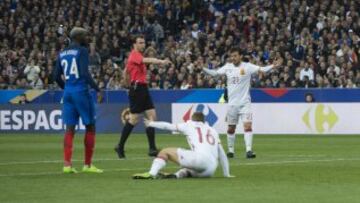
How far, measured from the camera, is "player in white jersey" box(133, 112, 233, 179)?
1567 centimetres

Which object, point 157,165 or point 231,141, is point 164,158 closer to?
point 157,165

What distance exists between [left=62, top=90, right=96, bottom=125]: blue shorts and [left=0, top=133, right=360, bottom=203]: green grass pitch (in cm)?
93

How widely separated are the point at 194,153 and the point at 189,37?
85.8 ft

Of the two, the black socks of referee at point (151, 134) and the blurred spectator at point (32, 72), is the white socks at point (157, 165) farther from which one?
the blurred spectator at point (32, 72)

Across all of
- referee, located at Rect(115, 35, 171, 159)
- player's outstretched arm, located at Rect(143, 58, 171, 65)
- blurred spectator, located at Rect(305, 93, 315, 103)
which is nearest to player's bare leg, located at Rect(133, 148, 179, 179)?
player's outstretched arm, located at Rect(143, 58, 171, 65)

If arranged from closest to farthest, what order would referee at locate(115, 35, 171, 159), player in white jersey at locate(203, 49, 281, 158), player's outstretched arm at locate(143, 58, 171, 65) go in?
1. player's outstretched arm at locate(143, 58, 171, 65)
2. referee at locate(115, 35, 171, 159)
3. player in white jersey at locate(203, 49, 281, 158)

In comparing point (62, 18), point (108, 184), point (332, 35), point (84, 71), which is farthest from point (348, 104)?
point (108, 184)

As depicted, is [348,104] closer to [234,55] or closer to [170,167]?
[234,55]

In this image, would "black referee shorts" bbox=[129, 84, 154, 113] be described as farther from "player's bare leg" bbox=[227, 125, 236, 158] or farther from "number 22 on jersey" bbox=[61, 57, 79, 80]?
"number 22 on jersey" bbox=[61, 57, 79, 80]

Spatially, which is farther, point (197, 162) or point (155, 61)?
point (155, 61)

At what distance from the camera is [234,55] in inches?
902

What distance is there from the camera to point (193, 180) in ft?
52.2

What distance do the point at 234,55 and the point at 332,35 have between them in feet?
51.3

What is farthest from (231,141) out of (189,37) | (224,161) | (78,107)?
(189,37)
